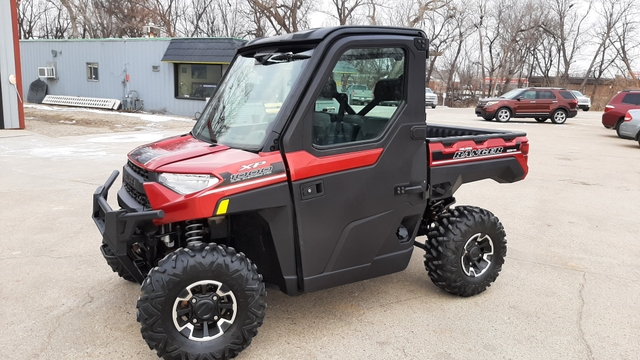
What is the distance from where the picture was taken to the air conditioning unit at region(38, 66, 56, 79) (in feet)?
84.0

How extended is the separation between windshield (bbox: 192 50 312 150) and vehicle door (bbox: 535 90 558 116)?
75.0 feet

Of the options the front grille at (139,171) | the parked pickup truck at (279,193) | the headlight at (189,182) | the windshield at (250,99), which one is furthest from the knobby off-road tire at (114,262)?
the headlight at (189,182)

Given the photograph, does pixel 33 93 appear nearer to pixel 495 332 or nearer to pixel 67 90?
pixel 67 90

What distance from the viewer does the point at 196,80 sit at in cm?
2212

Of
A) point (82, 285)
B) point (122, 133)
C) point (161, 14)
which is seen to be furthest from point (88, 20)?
point (82, 285)

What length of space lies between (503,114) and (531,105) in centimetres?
143

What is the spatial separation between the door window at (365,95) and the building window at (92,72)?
2428 cm

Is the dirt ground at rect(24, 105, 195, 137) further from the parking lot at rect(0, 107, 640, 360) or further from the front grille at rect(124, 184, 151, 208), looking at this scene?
the front grille at rect(124, 184, 151, 208)

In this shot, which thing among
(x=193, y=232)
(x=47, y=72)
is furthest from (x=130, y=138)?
(x=47, y=72)

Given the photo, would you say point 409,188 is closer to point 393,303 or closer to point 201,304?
point 393,303

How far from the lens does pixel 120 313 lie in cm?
383

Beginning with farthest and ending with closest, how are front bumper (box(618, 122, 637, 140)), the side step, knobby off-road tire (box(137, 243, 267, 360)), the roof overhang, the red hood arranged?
the side step → the roof overhang → front bumper (box(618, 122, 637, 140)) → the red hood → knobby off-road tire (box(137, 243, 267, 360))

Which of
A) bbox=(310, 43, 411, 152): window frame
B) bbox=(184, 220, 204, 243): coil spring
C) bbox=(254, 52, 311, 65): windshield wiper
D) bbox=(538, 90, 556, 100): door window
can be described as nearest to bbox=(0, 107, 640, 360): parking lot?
bbox=(184, 220, 204, 243): coil spring

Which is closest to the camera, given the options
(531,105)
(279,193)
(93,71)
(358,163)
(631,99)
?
(279,193)
